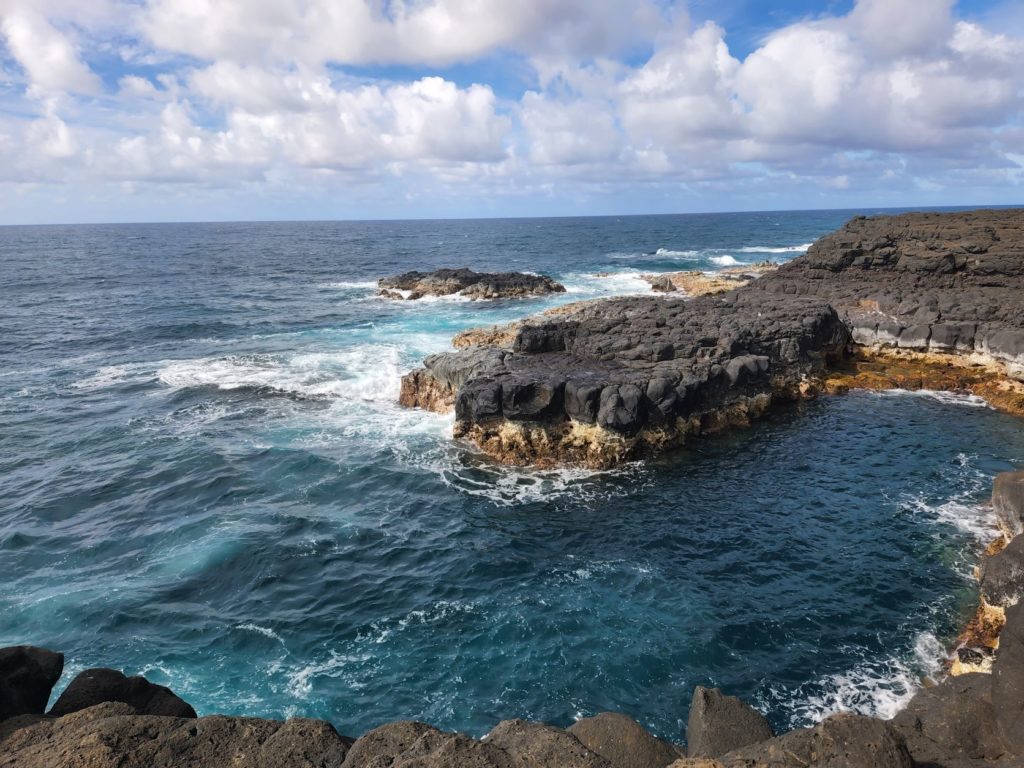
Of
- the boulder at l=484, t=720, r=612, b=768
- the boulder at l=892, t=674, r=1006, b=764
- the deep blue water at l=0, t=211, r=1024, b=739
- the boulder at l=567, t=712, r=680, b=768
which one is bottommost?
the deep blue water at l=0, t=211, r=1024, b=739

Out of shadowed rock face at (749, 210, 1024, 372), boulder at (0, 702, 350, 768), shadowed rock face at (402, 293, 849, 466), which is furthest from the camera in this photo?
shadowed rock face at (749, 210, 1024, 372)

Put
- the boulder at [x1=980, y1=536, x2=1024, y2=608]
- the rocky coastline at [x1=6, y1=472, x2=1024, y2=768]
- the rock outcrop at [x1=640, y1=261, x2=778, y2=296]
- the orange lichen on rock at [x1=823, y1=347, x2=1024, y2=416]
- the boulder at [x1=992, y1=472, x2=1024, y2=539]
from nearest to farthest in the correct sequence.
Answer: the rocky coastline at [x1=6, y1=472, x2=1024, y2=768] < the boulder at [x1=980, y1=536, x2=1024, y2=608] < the boulder at [x1=992, y1=472, x2=1024, y2=539] < the orange lichen on rock at [x1=823, y1=347, x2=1024, y2=416] < the rock outcrop at [x1=640, y1=261, x2=778, y2=296]

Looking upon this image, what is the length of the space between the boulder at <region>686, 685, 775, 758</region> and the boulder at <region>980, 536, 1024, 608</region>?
9797mm

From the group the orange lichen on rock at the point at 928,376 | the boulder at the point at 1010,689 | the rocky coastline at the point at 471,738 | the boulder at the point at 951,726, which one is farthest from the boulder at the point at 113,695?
the orange lichen on rock at the point at 928,376

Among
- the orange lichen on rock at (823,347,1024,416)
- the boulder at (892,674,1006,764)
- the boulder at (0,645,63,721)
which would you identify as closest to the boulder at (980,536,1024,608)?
the boulder at (892,674,1006,764)

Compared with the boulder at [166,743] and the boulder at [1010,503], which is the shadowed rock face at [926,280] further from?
the boulder at [166,743]

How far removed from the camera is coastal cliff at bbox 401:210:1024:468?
30375 mm

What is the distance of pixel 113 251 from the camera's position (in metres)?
159

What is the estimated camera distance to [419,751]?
8555 millimetres

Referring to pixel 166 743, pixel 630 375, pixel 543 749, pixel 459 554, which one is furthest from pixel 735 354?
pixel 166 743

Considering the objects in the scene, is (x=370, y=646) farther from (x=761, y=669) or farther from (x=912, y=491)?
(x=912, y=491)

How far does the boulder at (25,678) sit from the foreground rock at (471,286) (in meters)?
67.8

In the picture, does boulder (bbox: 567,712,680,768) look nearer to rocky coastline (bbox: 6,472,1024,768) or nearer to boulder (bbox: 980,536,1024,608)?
rocky coastline (bbox: 6,472,1024,768)

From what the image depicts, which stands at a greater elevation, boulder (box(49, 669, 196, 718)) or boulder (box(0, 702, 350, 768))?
boulder (box(0, 702, 350, 768))
